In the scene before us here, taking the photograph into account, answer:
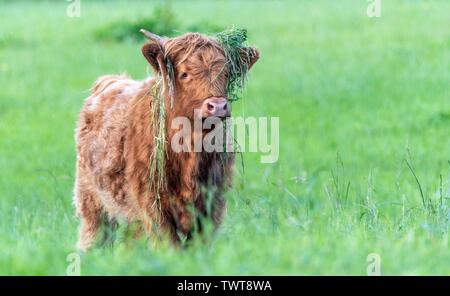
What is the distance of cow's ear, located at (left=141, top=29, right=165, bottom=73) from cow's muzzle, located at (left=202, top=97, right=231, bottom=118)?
0.63 meters

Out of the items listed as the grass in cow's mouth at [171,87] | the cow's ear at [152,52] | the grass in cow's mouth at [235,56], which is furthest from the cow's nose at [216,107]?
the cow's ear at [152,52]

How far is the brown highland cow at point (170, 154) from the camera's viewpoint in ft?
24.7

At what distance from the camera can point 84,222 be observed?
8.73m

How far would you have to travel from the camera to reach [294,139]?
14.6 metres

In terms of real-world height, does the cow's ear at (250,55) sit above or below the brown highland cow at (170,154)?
above

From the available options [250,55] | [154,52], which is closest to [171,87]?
[154,52]

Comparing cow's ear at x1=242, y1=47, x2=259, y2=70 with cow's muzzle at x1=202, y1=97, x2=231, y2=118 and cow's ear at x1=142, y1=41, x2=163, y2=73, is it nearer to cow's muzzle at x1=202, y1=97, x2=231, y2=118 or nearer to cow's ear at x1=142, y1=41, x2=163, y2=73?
cow's ear at x1=142, y1=41, x2=163, y2=73

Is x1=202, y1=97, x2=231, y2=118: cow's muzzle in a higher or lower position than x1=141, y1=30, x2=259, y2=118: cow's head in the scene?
lower

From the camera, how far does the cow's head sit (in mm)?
7469

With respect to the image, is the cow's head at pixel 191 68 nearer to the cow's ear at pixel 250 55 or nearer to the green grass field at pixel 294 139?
the cow's ear at pixel 250 55

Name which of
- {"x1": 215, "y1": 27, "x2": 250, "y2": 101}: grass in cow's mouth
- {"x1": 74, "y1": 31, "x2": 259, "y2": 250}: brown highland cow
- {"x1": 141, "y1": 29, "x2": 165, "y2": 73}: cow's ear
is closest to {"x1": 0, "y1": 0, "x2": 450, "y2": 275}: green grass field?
{"x1": 74, "y1": 31, "x2": 259, "y2": 250}: brown highland cow
